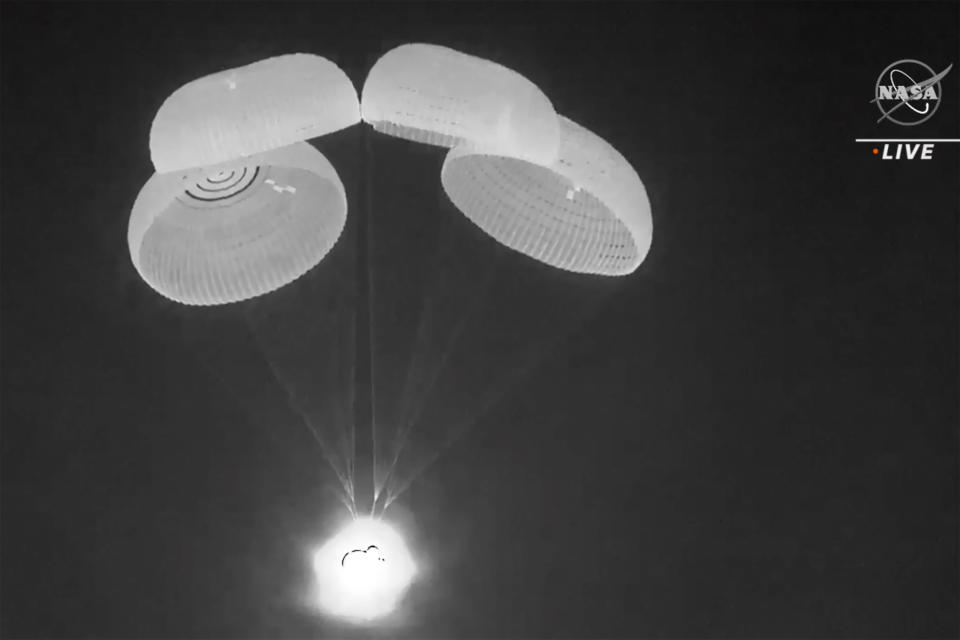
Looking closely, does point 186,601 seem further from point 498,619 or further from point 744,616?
point 744,616

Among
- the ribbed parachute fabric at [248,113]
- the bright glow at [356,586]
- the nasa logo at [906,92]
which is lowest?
the bright glow at [356,586]

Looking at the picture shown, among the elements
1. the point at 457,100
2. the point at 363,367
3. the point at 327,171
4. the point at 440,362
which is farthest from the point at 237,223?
the point at 440,362

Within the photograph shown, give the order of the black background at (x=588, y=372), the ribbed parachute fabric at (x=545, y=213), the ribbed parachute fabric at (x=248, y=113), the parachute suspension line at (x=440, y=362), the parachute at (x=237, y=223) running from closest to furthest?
the ribbed parachute fabric at (x=248, y=113) < the parachute at (x=237, y=223) < the ribbed parachute fabric at (x=545, y=213) < the black background at (x=588, y=372) < the parachute suspension line at (x=440, y=362)

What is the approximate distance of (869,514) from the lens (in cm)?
508

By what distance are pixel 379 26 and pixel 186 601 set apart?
2312mm

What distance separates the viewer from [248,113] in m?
3.07

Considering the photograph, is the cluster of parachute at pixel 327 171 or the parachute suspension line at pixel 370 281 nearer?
the cluster of parachute at pixel 327 171

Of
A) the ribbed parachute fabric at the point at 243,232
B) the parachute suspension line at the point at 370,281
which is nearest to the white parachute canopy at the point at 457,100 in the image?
the ribbed parachute fabric at the point at 243,232

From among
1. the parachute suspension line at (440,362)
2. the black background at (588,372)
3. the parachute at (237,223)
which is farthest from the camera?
the parachute suspension line at (440,362)

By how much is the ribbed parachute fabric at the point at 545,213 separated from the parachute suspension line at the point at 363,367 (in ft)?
3.58

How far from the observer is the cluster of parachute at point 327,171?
3098 mm

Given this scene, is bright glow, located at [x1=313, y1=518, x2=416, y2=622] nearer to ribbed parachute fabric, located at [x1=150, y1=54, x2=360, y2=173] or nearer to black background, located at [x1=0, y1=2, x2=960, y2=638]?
black background, located at [x1=0, y1=2, x2=960, y2=638]

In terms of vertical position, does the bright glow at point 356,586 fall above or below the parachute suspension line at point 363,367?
below

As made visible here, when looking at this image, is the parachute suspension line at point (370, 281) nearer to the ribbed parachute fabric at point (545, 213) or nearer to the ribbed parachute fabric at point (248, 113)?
the ribbed parachute fabric at point (545, 213)
